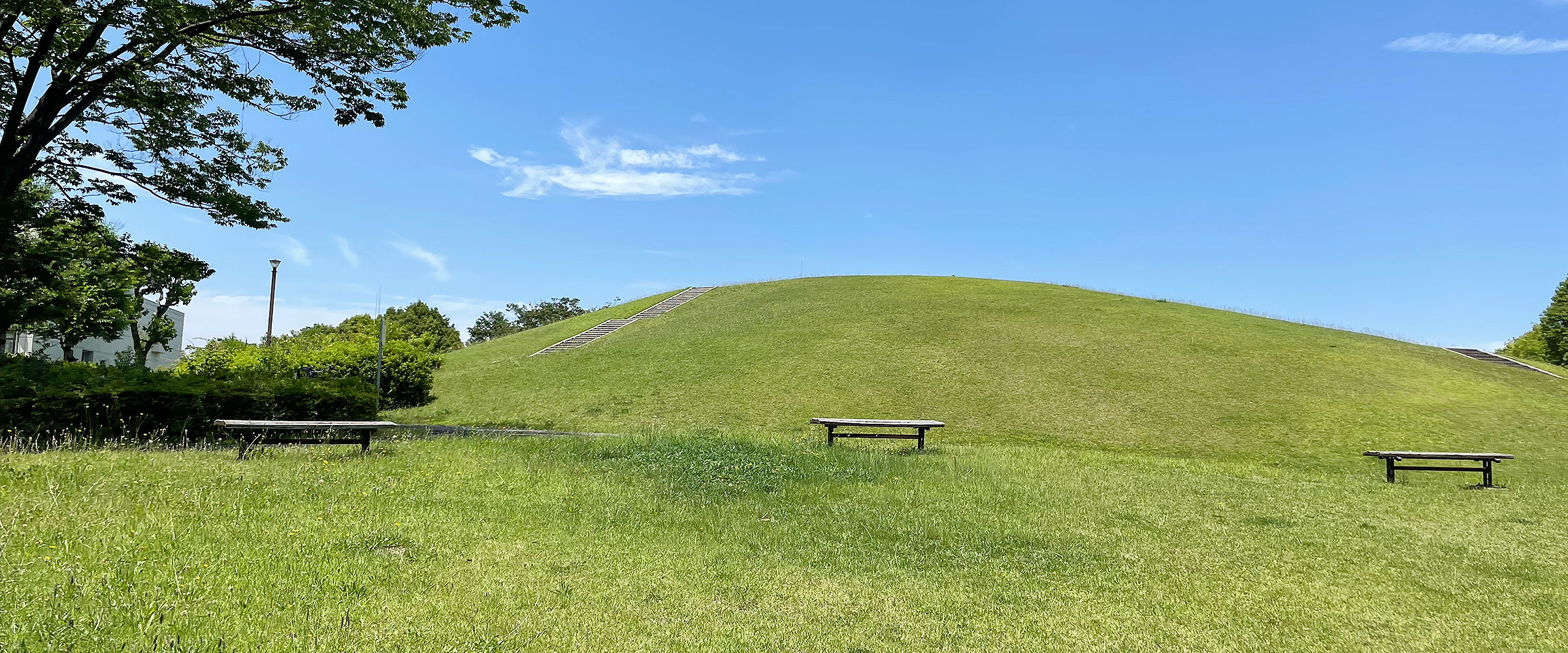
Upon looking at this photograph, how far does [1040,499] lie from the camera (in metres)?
10.5

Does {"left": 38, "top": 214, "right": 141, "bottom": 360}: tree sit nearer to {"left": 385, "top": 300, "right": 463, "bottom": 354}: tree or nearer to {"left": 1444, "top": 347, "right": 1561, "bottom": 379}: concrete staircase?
{"left": 385, "top": 300, "right": 463, "bottom": 354}: tree

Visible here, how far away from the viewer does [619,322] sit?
4069 cm

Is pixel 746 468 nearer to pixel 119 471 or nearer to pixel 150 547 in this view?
pixel 150 547

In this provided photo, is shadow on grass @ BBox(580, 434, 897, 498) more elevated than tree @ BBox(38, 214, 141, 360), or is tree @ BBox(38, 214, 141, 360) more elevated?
tree @ BBox(38, 214, 141, 360)

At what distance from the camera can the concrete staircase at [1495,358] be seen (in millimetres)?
28312

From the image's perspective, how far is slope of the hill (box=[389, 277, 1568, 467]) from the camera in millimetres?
21062

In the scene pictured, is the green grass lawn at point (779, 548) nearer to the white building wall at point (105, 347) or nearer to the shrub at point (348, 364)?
the shrub at point (348, 364)

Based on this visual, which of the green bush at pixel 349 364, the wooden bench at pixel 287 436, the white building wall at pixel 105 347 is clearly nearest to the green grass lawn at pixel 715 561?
A: the wooden bench at pixel 287 436

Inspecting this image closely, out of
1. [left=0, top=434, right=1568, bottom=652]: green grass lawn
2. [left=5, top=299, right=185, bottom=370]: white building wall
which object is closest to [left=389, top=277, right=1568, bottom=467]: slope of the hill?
[left=0, top=434, right=1568, bottom=652]: green grass lawn

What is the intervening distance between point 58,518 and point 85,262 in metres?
35.6

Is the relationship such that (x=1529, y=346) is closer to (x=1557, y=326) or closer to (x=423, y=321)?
(x=1557, y=326)

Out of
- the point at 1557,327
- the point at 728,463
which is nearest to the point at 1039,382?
the point at 728,463

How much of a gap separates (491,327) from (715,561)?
326 feet

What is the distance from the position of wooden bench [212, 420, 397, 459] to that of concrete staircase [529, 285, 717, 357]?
20817 millimetres
